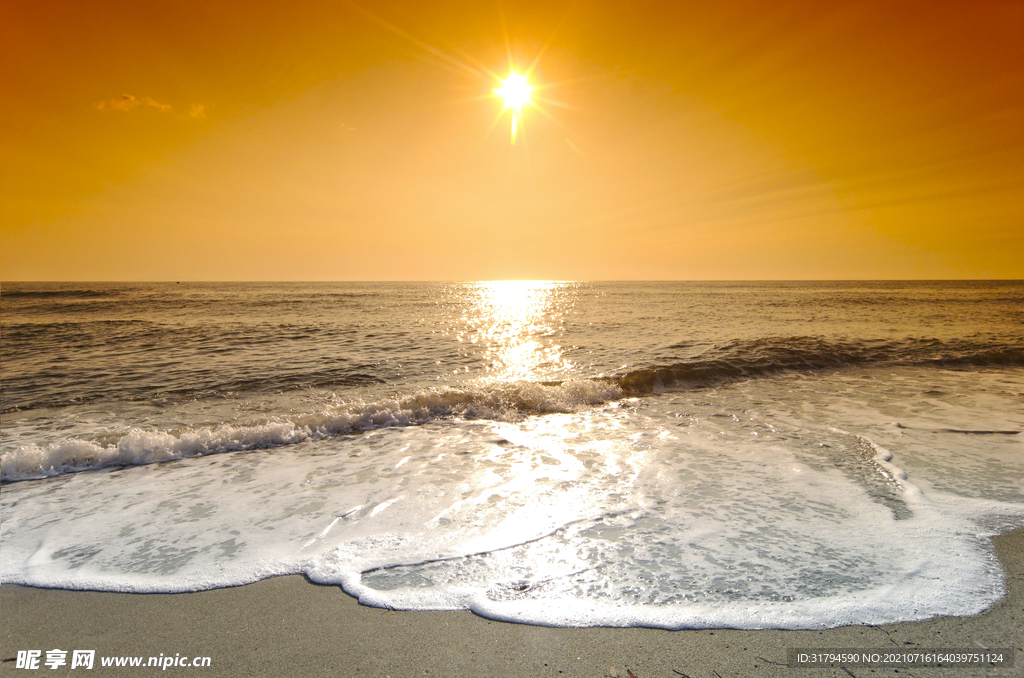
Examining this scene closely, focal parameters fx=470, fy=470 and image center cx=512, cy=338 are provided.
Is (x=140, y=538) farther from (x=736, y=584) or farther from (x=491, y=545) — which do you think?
(x=736, y=584)

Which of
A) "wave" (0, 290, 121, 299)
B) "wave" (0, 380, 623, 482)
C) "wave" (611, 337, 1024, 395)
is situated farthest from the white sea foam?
"wave" (0, 290, 121, 299)

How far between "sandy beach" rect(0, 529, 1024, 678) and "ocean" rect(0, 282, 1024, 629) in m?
0.13

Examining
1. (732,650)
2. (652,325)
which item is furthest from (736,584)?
(652,325)

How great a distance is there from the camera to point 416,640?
288 centimetres

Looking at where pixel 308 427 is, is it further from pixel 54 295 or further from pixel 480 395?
pixel 54 295

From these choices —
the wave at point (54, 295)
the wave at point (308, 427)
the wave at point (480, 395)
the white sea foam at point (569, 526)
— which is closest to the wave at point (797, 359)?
the wave at point (480, 395)

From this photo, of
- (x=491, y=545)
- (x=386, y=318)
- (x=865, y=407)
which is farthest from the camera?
(x=386, y=318)

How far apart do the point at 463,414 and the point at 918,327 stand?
23.4 meters

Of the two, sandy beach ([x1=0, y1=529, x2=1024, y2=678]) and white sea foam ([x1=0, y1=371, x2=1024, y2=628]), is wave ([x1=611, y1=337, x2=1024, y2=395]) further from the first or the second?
sandy beach ([x1=0, y1=529, x2=1024, y2=678])

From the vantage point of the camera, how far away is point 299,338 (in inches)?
727

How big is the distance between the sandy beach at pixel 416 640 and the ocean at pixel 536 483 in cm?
13

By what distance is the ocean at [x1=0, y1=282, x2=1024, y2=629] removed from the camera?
133 inches

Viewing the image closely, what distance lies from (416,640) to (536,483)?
270 centimetres

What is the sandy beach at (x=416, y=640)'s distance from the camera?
261 centimetres
